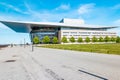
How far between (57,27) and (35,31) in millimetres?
19079

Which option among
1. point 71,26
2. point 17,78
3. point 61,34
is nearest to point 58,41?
point 61,34

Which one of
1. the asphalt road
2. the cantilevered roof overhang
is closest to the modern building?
the cantilevered roof overhang

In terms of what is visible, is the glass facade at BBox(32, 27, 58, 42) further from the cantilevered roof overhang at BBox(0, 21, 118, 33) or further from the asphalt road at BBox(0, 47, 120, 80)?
the asphalt road at BBox(0, 47, 120, 80)

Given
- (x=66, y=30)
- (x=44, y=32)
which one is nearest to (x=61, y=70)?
(x=66, y=30)

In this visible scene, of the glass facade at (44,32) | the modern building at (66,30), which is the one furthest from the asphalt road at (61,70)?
the glass facade at (44,32)

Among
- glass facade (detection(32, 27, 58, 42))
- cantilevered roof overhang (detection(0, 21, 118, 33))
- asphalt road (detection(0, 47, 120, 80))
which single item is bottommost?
asphalt road (detection(0, 47, 120, 80))

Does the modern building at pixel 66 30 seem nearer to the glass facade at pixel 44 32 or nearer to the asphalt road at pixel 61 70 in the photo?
the glass facade at pixel 44 32

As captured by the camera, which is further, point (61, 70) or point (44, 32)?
point (44, 32)

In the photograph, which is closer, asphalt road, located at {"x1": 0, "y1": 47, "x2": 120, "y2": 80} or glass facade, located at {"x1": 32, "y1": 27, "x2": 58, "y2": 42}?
asphalt road, located at {"x1": 0, "y1": 47, "x2": 120, "y2": 80}

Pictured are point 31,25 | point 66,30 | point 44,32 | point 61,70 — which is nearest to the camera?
point 61,70

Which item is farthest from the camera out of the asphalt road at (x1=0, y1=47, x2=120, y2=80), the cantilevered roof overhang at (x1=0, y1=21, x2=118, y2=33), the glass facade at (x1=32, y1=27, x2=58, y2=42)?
the glass facade at (x1=32, y1=27, x2=58, y2=42)

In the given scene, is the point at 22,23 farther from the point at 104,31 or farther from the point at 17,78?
the point at 17,78

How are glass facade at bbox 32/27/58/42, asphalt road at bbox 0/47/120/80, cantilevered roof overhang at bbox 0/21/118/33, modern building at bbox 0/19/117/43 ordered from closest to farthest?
asphalt road at bbox 0/47/120/80 < cantilevered roof overhang at bbox 0/21/118/33 < modern building at bbox 0/19/117/43 < glass facade at bbox 32/27/58/42

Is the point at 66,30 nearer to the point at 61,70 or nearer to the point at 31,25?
the point at 31,25
